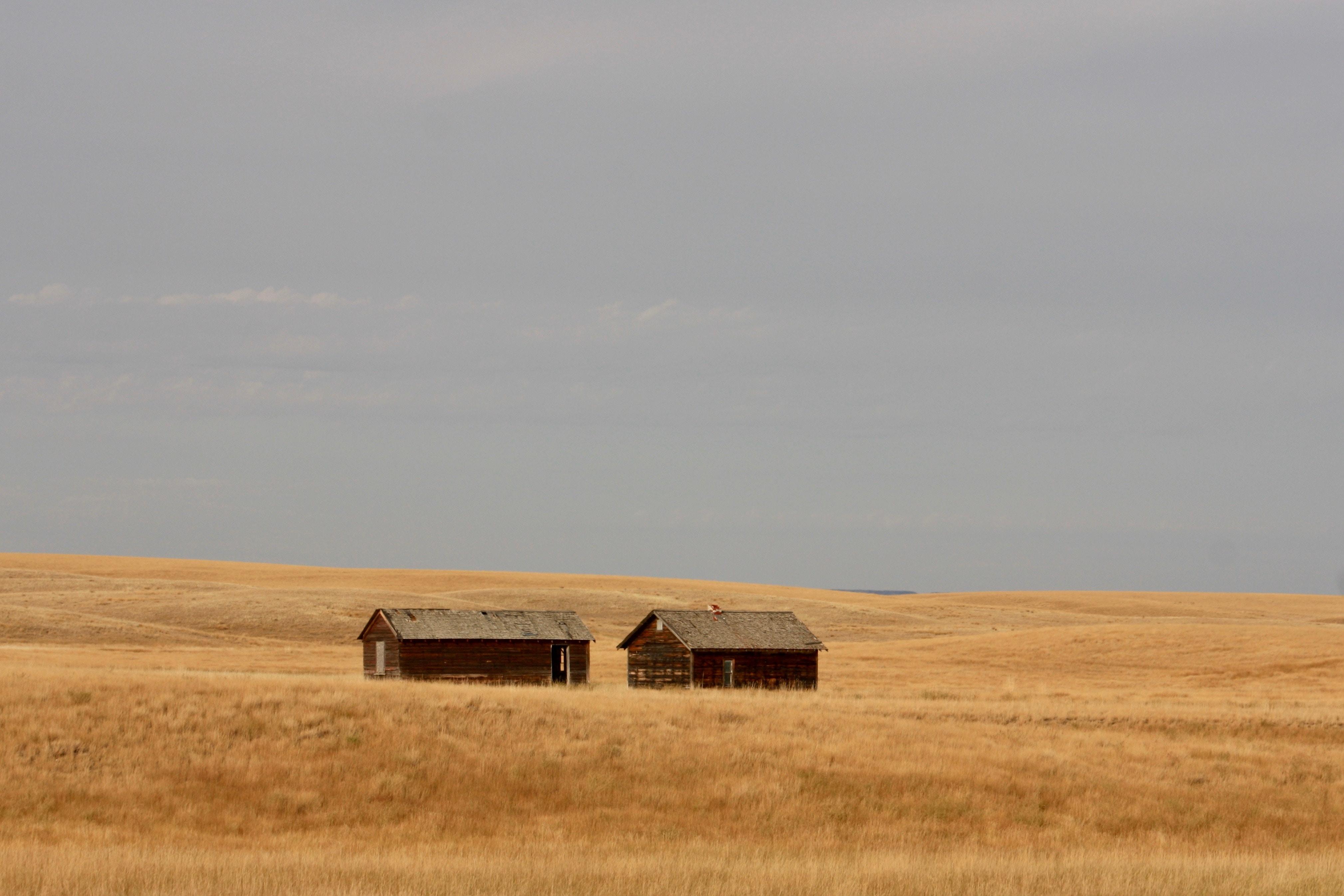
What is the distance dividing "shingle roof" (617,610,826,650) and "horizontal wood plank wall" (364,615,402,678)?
9177 millimetres

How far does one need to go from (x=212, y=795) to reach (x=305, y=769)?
6.97ft

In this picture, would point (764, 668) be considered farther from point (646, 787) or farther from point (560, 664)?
point (646, 787)

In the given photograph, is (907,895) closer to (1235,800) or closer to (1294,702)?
(1235,800)

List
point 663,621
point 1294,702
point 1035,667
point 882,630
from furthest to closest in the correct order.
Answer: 1. point 882,630
2. point 1035,667
3. point 663,621
4. point 1294,702

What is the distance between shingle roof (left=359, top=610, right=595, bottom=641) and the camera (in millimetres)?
49781

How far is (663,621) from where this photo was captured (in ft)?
172

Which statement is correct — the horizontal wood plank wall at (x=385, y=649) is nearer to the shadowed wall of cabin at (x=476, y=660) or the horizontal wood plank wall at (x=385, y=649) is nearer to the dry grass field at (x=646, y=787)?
the shadowed wall of cabin at (x=476, y=660)

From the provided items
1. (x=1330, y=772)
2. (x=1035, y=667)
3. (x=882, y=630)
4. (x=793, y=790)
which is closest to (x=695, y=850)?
(x=793, y=790)

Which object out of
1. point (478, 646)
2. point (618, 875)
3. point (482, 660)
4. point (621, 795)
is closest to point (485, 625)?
point (478, 646)

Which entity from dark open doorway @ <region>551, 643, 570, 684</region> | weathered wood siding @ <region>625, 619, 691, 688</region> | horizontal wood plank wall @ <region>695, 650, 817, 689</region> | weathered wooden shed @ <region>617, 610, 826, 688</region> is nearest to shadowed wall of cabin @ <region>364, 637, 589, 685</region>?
dark open doorway @ <region>551, 643, 570, 684</region>

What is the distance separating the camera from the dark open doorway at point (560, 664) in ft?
170

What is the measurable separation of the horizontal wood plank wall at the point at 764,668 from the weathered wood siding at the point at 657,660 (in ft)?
2.64

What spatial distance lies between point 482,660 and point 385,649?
370 centimetres

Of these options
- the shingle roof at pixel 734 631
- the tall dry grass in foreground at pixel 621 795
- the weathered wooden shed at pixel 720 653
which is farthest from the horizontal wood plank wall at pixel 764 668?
the tall dry grass in foreground at pixel 621 795
